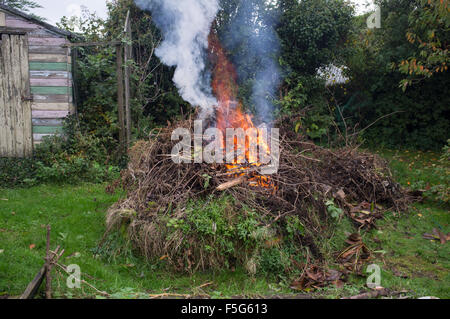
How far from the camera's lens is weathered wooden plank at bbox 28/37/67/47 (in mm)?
8031

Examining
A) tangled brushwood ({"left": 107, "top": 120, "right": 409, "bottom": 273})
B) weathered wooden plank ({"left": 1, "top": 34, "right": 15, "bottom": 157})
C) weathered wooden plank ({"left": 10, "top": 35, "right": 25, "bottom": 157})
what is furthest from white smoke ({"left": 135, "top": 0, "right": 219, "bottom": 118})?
weathered wooden plank ({"left": 1, "top": 34, "right": 15, "bottom": 157})

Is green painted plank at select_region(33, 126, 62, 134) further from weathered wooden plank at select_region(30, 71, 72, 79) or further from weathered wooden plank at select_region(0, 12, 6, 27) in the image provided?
weathered wooden plank at select_region(0, 12, 6, 27)

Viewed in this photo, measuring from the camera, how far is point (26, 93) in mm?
8094

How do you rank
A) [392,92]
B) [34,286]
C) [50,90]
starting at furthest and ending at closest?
1. [392,92]
2. [50,90]
3. [34,286]

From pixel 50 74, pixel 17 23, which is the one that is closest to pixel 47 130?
pixel 50 74

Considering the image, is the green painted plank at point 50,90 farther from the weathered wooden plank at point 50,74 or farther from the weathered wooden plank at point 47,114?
the weathered wooden plank at point 47,114

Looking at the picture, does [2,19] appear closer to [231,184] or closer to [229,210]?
[231,184]

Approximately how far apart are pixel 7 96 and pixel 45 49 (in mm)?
1338

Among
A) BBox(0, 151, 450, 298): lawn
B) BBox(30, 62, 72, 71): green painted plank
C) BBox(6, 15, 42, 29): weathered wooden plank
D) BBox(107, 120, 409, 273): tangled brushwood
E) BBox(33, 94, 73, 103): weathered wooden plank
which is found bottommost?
BBox(0, 151, 450, 298): lawn

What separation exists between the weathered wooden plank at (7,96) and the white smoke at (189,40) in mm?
3382

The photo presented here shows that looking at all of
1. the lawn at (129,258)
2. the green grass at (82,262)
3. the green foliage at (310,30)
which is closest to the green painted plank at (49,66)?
the lawn at (129,258)

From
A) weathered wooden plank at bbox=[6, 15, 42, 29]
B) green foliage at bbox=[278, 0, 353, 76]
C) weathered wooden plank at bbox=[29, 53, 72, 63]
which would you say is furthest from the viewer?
green foliage at bbox=[278, 0, 353, 76]

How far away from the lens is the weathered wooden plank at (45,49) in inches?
317
